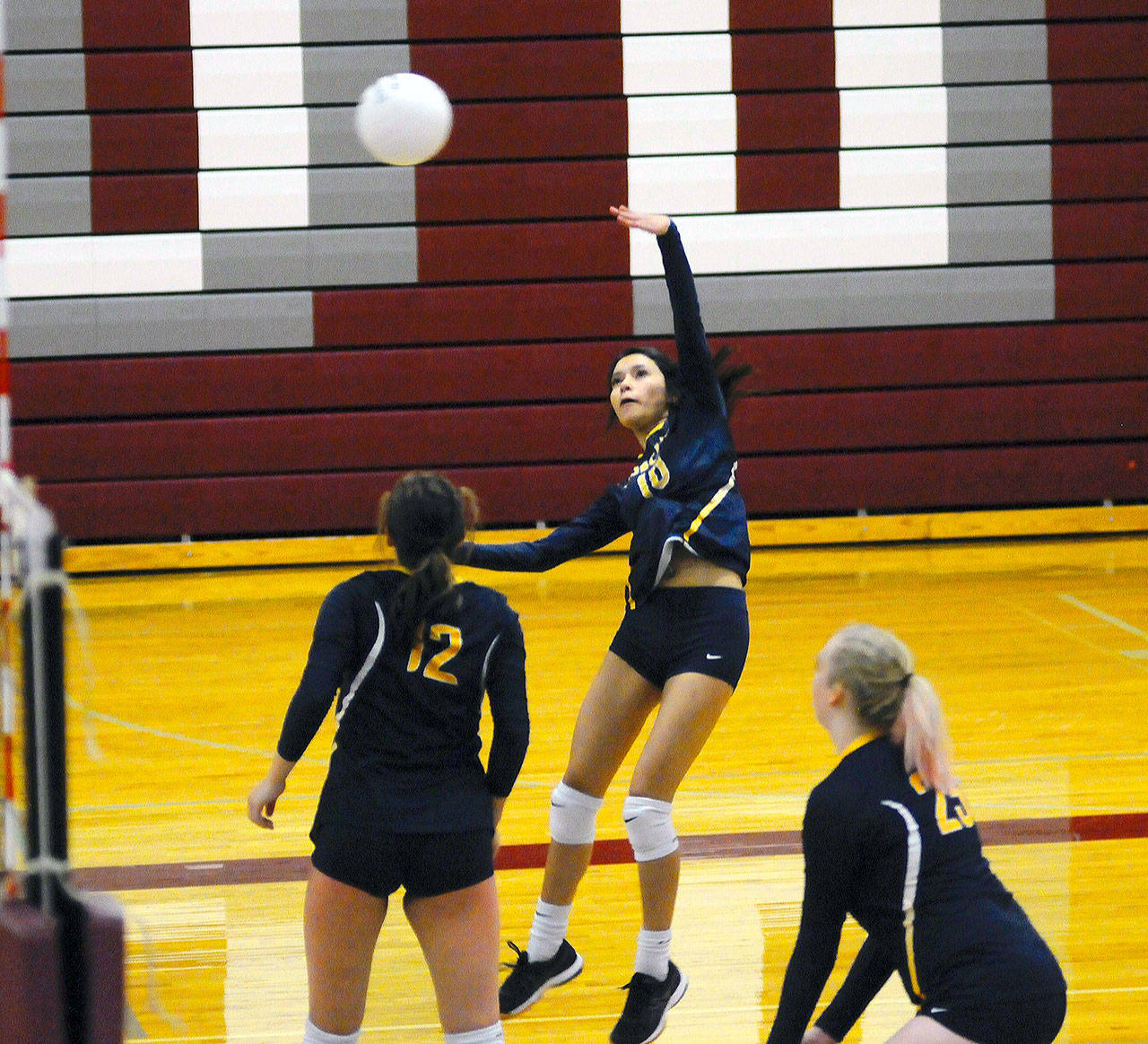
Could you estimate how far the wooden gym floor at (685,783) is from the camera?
3.58 metres

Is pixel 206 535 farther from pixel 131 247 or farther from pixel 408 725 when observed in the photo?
pixel 408 725

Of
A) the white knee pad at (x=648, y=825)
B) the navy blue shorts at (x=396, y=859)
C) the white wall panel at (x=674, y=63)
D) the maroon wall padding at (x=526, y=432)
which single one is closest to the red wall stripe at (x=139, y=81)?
the maroon wall padding at (x=526, y=432)

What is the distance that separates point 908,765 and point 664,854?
43.5 inches

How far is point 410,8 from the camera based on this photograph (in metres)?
9.21

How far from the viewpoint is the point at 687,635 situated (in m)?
3.54

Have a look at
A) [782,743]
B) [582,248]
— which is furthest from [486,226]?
[782,743]

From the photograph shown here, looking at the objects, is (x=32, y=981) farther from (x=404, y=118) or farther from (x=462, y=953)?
(x=404, y=118)

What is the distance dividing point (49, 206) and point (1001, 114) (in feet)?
19.0

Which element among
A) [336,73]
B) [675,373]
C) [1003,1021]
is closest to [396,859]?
[1003,1021]

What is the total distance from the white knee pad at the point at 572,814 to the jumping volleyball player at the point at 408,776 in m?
0.99

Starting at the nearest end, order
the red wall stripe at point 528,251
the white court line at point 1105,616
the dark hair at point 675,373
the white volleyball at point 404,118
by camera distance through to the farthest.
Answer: the dark hair at point 675,373 < the white volleyball at point 404,118 < the white court line at point 1105,616 < the red wall stripe at point 528,251

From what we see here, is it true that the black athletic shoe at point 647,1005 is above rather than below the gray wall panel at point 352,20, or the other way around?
below

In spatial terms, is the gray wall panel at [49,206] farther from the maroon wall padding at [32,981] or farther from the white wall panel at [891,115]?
the maroon wall padding at [32,981]

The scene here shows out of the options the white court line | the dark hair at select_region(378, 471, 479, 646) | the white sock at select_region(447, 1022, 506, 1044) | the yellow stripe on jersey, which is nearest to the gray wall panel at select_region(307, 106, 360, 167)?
the white court line
